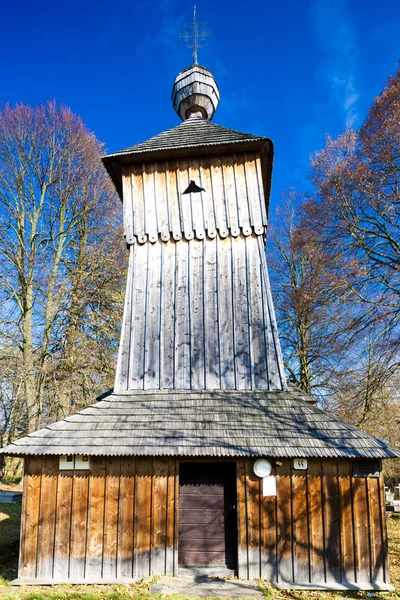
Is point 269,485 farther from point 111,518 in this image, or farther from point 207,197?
point 207,197

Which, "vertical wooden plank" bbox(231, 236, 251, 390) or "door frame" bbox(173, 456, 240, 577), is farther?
"vertical wooden plank" bbox(231, 236, 251, 390)

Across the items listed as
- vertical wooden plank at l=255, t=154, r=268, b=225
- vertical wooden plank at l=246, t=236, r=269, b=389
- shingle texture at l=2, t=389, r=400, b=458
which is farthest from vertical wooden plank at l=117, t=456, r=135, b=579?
vertical wooden plank at l=255, t=154, r=268, b=225

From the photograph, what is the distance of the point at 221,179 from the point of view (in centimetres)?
1065

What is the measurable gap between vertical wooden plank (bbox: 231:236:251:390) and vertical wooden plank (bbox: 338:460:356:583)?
2341 millimetres

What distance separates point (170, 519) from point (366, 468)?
136 inches

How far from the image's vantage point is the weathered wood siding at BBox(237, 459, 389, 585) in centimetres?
718

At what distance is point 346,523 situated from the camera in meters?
7.31

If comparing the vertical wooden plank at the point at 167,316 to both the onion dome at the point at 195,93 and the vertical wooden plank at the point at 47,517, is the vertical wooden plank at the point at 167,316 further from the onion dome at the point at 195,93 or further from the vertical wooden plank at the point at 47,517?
the onion dome at the point at 195,93

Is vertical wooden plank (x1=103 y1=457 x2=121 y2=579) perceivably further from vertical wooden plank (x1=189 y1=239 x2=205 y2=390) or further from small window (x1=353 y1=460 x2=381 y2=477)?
small window (x1=353 y1=460 x2=381 y2=477)

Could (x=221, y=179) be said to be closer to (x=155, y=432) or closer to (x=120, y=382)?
(x=120, y=382)

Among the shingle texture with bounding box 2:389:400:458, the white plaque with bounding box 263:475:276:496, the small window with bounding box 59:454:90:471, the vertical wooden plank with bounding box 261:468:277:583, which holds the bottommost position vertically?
the vertical wooden plank with bounding box 261:468:277:583

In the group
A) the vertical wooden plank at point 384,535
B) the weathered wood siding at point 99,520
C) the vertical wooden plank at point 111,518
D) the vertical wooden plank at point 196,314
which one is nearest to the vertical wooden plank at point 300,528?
the vertical wooden plank at point 384,535

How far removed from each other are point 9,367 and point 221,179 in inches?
451

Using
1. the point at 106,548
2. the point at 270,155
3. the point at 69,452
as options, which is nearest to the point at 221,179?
the point at 270,155
